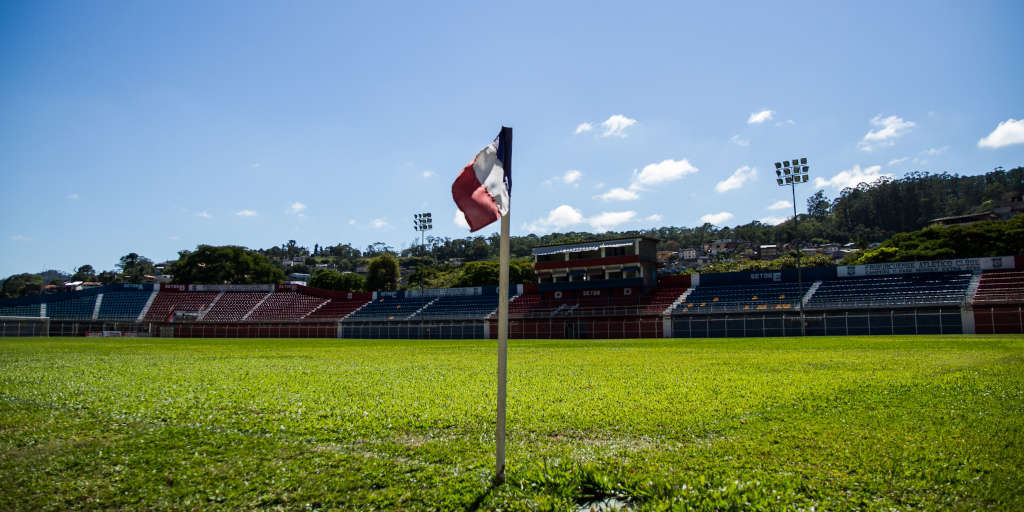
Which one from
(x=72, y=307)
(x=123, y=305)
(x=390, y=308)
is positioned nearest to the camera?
(x=390, y=308)

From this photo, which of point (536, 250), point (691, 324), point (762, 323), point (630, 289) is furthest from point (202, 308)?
point (762, 323)

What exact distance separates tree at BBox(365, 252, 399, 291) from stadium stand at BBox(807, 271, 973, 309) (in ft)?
271

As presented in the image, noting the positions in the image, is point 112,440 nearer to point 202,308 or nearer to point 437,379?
point 437,379

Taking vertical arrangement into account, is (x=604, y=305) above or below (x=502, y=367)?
below

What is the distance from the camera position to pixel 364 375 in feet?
46.1

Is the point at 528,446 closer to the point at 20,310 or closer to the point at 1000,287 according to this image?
the point at 1000,287

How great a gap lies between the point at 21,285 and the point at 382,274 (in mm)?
123066

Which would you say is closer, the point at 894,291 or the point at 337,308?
the point at 894,291

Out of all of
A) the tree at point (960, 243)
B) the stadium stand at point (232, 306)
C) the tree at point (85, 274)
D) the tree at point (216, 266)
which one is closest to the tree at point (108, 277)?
the tree at point (85, 274)

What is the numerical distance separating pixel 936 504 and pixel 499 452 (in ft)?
11.3

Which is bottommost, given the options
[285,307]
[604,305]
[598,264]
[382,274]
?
[604,305]

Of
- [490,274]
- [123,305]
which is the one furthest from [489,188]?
[490,274]

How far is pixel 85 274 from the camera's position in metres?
189

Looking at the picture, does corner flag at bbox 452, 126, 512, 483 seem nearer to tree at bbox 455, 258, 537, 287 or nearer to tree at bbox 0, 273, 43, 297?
tree at bbox 455, 258, 537, 287
